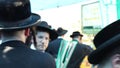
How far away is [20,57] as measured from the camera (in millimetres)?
2150

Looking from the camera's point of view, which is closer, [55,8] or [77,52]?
[77,52]

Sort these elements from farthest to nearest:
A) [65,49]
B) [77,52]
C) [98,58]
→ [77,52]
[65,49]
[98,58]

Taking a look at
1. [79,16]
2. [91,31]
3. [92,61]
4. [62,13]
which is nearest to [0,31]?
[92,61]

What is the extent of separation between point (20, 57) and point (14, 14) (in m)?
0.30

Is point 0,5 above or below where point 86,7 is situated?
above

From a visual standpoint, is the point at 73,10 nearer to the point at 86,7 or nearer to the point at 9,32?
the point at 86,7

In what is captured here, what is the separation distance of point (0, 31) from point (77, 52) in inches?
89.3

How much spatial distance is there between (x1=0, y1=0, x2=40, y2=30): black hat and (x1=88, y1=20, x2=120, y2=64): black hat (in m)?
0.76

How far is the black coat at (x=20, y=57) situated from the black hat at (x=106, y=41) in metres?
0.60

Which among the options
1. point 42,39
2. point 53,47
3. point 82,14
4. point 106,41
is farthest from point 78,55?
point 82,14

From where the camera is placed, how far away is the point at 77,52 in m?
4.44

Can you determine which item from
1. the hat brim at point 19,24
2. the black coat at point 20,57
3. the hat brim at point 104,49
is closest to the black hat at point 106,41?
the hat brim at point 104,49

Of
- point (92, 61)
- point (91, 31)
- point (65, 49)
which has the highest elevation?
point (92, 61)

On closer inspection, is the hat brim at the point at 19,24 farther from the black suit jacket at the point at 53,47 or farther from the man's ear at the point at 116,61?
the black suit jacket at the point at 53,47
